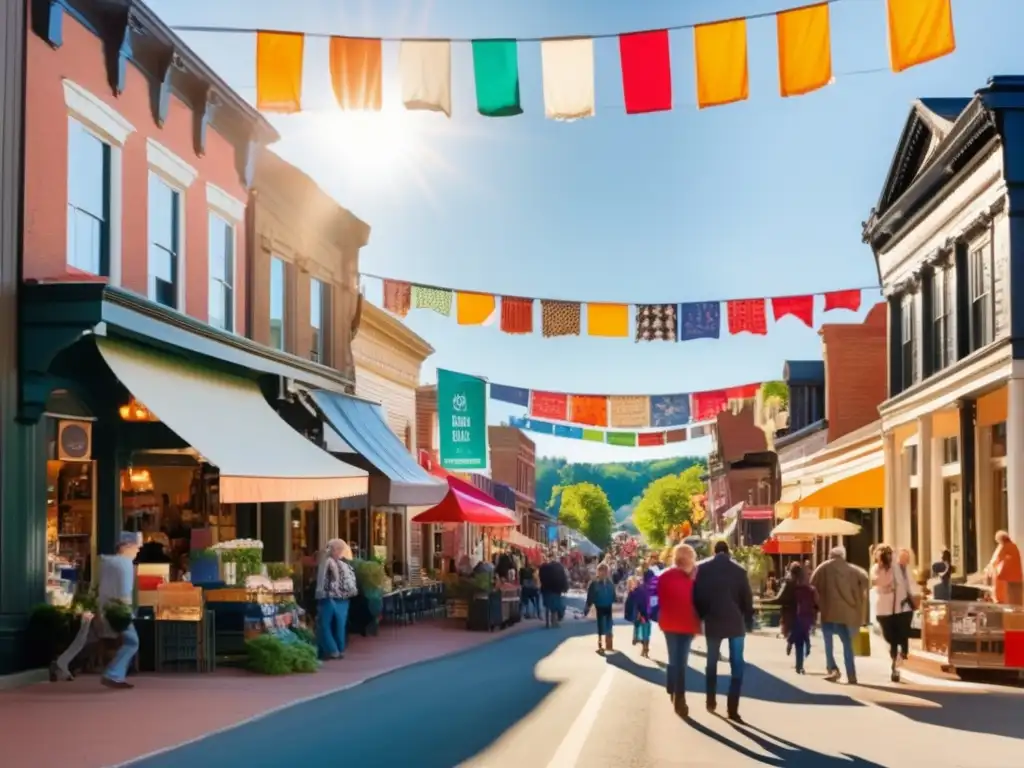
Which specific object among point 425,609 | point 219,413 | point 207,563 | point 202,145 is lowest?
point 425,609

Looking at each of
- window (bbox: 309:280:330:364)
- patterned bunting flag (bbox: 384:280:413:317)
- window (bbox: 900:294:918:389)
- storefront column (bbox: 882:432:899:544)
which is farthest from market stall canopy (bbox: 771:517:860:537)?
window (bbox: 309:280:330:364)

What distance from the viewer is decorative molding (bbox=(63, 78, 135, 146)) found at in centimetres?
1775

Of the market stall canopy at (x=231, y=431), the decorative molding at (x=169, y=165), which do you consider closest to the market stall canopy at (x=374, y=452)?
the market stall canopy at (x=231, y=431)

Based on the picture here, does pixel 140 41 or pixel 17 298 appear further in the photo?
pixel 140 41

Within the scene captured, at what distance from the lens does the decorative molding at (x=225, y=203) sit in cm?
2300

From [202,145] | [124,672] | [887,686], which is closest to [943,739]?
[887,686]

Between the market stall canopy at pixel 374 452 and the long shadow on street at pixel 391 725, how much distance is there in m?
6.80

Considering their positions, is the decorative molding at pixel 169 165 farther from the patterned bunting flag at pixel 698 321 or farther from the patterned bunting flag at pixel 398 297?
the patterned bunting flag at pixel 698 321

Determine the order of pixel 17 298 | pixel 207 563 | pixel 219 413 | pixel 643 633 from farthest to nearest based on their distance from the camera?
pixel 643 633
pixel 219 413
pixel 207 563
pixel 17 298

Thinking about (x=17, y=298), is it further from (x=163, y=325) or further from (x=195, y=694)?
(x=195, y=694)

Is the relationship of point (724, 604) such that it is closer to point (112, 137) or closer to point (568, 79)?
point (568, 79)

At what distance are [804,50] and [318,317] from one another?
15.0 m

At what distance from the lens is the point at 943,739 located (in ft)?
40.1

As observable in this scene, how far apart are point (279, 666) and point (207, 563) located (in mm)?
2063
